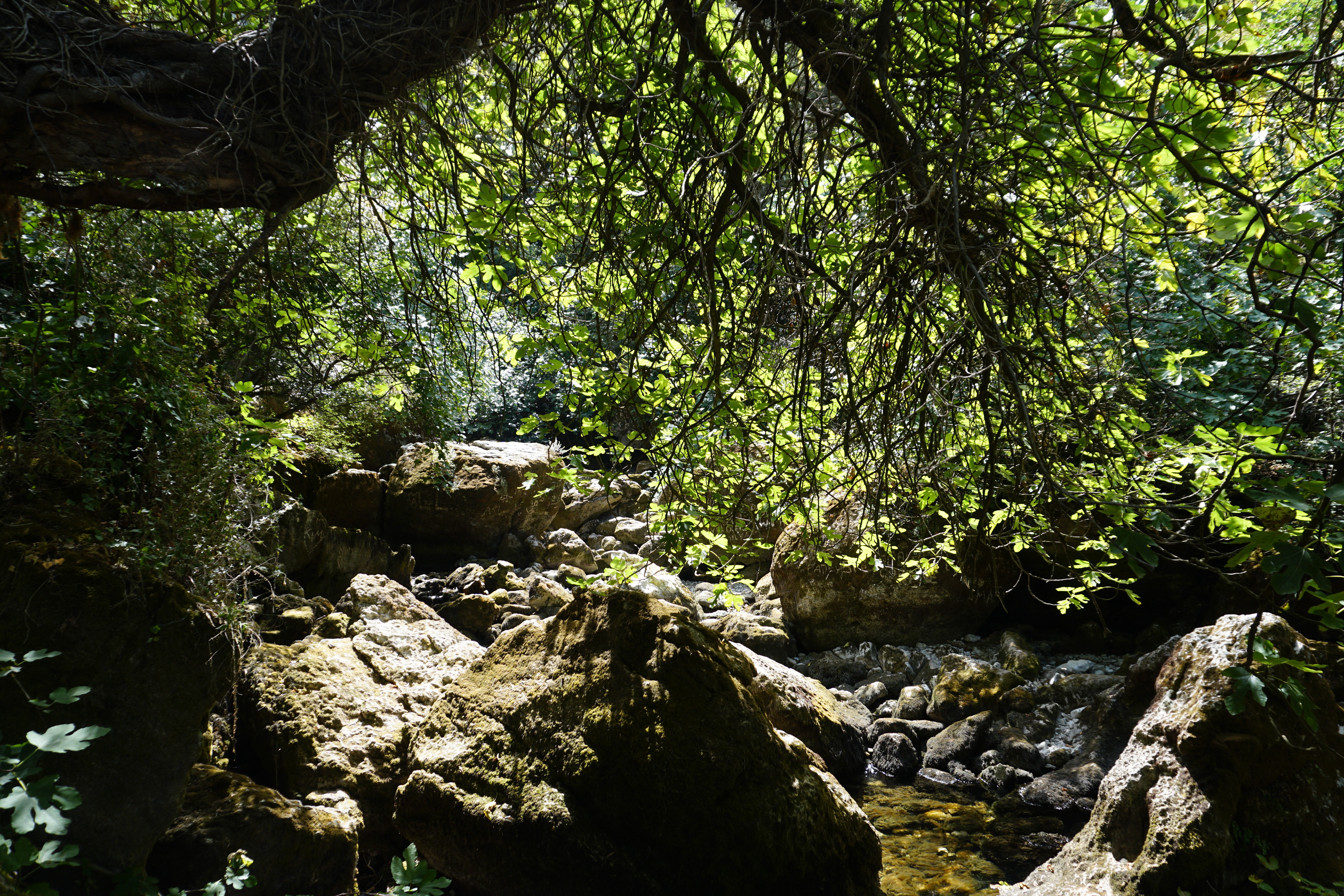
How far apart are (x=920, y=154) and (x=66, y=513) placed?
3966mm

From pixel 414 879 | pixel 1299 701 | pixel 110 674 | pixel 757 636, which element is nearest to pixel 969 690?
pixel 757 636

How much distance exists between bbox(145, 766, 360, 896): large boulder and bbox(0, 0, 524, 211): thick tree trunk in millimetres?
2834

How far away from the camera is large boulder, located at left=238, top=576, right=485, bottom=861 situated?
4527mm

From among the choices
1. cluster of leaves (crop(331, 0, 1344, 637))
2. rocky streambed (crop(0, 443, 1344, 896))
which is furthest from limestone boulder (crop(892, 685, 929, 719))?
cluster of leaves (crop(331, 0, 1344, 637))

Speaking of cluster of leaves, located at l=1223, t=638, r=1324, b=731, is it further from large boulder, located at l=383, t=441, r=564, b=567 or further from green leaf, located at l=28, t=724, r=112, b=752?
large boulder, located at l=383, t=441, r=564, b=567

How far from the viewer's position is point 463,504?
44.1ft

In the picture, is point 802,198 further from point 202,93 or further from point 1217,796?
point 1217,796

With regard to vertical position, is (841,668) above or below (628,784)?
above

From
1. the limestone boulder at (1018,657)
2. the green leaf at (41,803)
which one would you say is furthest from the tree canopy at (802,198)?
the limestone boulder at (1018,657)

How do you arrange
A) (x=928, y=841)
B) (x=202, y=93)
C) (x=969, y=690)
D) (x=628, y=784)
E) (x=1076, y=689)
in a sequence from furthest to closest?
1. (x=969, y=690)
2. (x=1076, y=689)
3. (x=928, y=841)
4. (x=628, y=784)
5. (x=202, y=93)

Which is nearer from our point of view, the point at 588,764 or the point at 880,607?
the point at 588,764

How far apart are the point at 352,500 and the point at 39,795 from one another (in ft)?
35.9

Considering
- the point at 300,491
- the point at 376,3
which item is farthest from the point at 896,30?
the point at 300,491

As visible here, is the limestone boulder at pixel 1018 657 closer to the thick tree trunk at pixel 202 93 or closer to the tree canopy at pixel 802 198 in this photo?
the tree canopy at pixel 802 198
